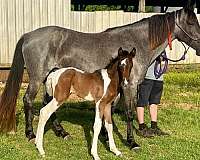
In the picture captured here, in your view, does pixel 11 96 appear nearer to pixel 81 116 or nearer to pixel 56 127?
pixel 56 127

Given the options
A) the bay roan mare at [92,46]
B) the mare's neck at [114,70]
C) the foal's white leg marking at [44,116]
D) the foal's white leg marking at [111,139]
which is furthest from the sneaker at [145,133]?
the foal's white leg marking at [44,116]

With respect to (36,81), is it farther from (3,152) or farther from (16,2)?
(16,2)

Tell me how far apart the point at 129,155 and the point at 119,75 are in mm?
1152

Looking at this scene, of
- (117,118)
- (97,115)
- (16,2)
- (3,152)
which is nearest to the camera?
(97,115)

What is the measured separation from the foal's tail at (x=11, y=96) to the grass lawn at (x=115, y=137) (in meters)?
0.22

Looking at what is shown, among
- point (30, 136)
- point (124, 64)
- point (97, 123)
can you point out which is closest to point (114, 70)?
point (124, 64)

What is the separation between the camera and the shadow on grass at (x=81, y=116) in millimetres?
7355

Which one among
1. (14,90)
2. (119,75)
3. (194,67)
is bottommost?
(194,67)

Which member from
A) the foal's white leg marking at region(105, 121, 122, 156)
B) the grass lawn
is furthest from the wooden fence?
the foal's white leg marking at region(105, 121, 122, 156)

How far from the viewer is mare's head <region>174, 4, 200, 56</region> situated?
6918mm

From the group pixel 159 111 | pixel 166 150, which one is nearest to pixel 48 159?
pixel 166 150

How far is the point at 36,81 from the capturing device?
6.91m

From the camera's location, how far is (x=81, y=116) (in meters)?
9.05

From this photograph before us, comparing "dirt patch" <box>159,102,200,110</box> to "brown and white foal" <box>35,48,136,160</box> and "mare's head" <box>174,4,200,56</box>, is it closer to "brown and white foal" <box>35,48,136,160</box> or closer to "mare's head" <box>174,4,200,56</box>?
"mare's head" <box>174,4,200,56</box>
